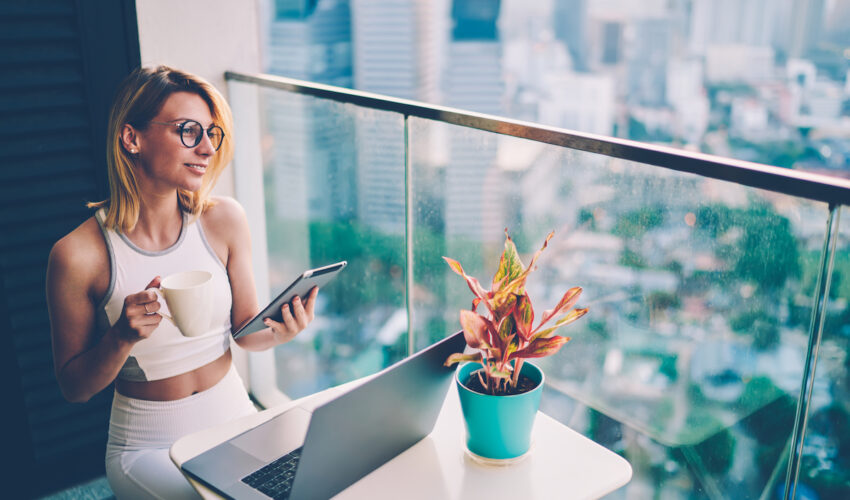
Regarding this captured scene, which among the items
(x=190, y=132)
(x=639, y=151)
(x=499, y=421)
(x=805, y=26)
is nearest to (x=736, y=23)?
(x=805, y=26)

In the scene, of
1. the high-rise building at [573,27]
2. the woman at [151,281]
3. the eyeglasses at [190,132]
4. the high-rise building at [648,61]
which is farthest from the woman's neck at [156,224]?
the high-rise building at [573,27]

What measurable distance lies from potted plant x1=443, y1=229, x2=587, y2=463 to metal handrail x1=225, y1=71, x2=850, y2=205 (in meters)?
0.36

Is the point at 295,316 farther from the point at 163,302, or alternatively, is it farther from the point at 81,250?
the point at 81,250

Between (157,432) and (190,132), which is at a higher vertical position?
(190,132)

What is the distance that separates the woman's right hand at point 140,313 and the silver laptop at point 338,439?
271 millimetres

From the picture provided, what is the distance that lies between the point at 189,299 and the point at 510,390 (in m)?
0.54

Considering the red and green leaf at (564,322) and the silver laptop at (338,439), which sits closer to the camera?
the silver laptop at (338,439)

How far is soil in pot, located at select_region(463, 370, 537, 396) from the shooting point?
1.08 metres

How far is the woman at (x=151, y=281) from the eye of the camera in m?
1.35

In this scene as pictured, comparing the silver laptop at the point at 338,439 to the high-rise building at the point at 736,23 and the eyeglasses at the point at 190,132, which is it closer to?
the eyeglasses at the point at 190,132

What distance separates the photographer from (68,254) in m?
1.35

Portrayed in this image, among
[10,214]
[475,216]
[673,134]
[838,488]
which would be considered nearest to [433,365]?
[838,488]

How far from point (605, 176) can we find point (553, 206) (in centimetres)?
35

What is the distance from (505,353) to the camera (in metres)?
1.04
